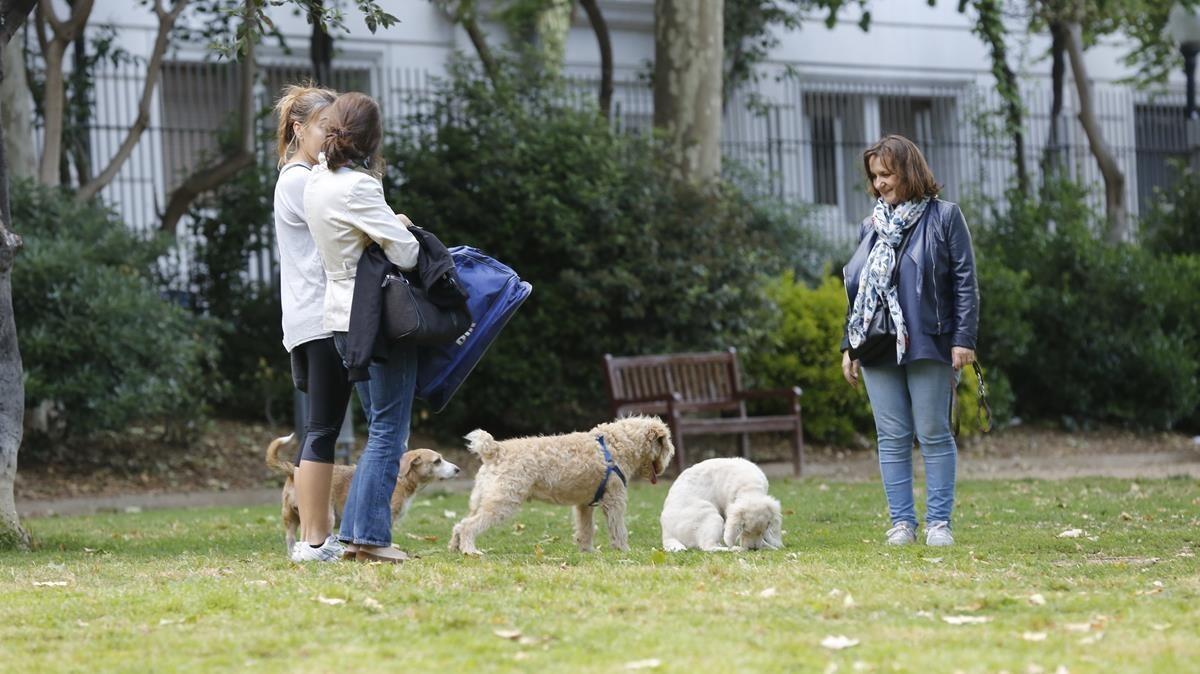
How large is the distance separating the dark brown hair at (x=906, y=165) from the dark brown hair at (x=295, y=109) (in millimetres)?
2582

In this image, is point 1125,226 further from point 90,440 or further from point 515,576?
point 515,576

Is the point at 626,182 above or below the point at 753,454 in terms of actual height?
above

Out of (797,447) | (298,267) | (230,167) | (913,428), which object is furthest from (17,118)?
(913,428)

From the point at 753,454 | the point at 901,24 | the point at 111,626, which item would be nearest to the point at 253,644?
the point at 111,626

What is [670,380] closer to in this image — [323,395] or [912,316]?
[912,316]

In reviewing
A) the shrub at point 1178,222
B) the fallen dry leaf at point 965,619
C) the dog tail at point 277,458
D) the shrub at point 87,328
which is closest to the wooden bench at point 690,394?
the shrub at point 87,328

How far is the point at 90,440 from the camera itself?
553 inches

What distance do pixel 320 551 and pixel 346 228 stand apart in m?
1.46

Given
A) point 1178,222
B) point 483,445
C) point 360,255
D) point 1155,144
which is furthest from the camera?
point 1155,144

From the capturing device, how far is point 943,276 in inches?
289

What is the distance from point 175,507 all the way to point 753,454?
5.84m

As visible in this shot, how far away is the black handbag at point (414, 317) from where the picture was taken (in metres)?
6.18

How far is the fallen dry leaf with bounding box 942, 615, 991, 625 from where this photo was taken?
4.93m

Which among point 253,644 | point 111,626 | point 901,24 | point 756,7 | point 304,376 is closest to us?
point 253,644
